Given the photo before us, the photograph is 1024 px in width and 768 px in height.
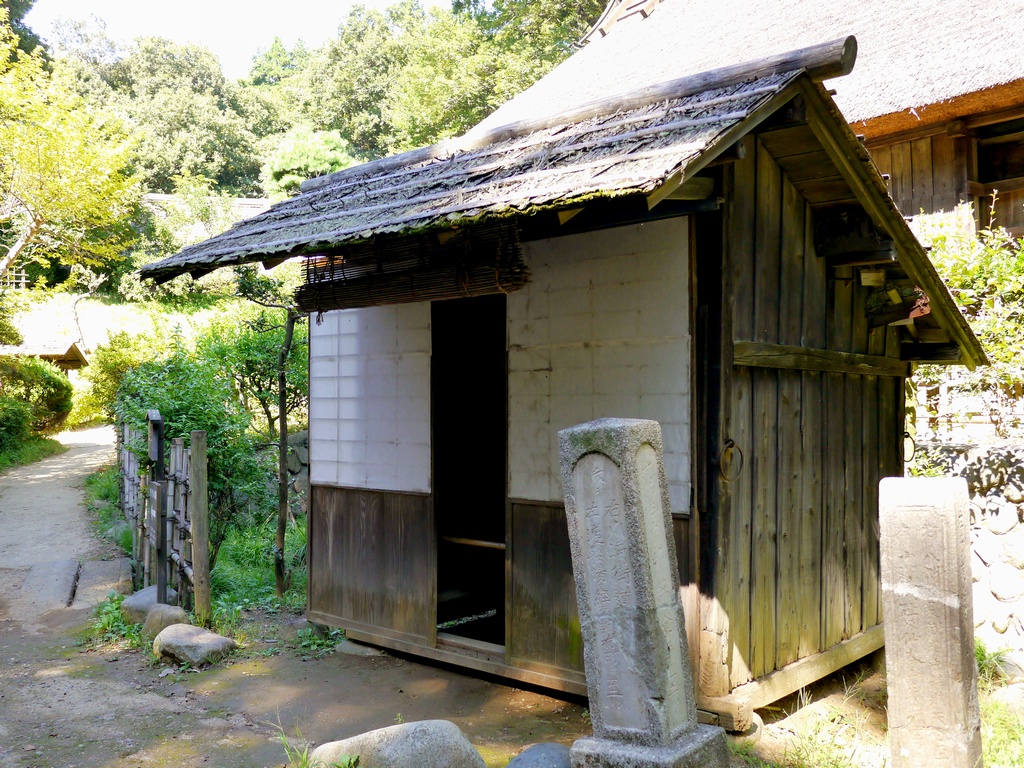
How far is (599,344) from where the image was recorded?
17.0ft

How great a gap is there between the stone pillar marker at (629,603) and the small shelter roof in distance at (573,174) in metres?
1.11

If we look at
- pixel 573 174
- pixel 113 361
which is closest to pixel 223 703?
pixel 573 174

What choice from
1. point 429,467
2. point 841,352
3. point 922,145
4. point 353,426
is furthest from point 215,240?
point 922,145

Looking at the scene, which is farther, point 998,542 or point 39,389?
point 39,389

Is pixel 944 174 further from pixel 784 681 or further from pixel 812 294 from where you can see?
pixel 784 681

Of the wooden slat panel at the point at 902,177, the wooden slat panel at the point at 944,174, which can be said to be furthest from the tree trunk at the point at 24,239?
the wooden slat panel at the point at 944,174

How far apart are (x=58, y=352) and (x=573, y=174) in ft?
75.0

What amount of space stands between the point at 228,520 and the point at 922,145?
9.21 metres

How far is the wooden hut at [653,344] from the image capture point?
4.59 m

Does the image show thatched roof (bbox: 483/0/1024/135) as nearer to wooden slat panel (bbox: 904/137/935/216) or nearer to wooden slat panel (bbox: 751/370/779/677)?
wooden slat panel (bbox: 904/137/935/216)

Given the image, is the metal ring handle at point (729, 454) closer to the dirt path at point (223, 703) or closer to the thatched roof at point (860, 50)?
the dirt path at point (223, 703)

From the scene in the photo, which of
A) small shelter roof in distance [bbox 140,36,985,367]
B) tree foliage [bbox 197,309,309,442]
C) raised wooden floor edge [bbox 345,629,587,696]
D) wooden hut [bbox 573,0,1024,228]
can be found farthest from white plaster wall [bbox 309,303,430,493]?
tree foliage [bbox 197,309,309,442]

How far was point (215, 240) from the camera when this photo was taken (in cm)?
647

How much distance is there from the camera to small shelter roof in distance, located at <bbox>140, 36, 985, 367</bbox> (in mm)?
3906
